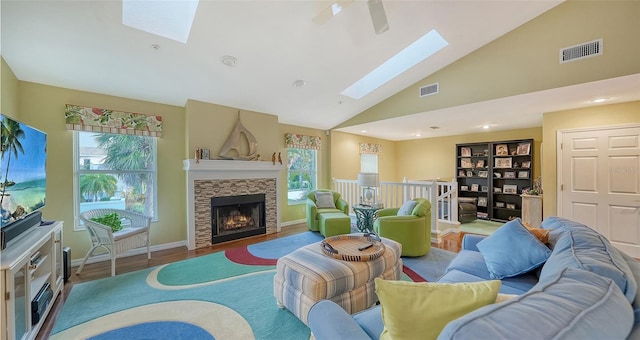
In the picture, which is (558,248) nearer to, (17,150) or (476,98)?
(476,98)

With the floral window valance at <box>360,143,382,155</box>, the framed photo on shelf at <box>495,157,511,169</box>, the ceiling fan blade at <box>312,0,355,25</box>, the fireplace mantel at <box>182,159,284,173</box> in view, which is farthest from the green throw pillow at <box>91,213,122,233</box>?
the framed photo on shelf at <box>495,157,511,169</box>

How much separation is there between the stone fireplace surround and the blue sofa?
3345 millimetres

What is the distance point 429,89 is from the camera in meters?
4.10

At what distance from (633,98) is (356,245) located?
4481 mm

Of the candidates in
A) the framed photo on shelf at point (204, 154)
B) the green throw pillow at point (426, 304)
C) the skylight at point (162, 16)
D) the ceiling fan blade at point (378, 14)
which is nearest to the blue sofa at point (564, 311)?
the green throw pillow at point (426, 304)

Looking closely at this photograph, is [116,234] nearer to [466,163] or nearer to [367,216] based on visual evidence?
[367,216]

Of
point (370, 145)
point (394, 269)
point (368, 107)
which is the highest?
point (368, 107)

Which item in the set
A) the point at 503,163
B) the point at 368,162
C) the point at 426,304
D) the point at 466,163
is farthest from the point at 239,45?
the point at 503,163

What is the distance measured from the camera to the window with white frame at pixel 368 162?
6.97 meters

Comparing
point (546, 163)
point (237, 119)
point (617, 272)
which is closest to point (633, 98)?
point (546, 163)

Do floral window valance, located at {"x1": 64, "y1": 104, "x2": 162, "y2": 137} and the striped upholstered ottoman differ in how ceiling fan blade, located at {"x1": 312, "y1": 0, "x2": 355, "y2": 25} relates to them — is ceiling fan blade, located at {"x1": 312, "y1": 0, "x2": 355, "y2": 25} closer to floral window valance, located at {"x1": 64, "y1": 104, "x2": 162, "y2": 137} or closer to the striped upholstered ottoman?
the striped upholstered ottoman

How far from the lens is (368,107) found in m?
5.05

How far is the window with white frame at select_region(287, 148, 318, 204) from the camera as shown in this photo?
5.56m

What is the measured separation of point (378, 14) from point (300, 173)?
158 inches
